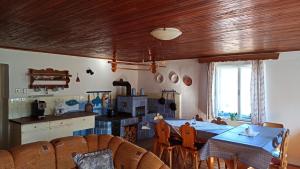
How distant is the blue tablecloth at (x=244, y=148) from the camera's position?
2603 millimetres

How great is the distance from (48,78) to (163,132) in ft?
8.86

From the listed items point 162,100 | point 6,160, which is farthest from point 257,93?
point 6,160

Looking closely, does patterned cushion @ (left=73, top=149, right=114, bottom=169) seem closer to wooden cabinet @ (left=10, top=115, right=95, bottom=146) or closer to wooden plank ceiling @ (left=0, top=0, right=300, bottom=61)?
wooden plank ceiling @ (left=0, top=0, right=300, bottom=61)

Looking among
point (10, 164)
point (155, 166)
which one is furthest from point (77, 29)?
point (155, 166)

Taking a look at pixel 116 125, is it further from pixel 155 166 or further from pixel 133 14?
pixel 133 14

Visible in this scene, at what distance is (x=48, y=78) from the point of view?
4.66 m

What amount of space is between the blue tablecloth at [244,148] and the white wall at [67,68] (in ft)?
11.3

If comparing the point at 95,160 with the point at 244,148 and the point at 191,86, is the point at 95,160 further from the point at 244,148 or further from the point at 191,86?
the point at 191,86

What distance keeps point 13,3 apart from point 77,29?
2.77ft

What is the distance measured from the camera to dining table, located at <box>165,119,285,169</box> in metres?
2.62

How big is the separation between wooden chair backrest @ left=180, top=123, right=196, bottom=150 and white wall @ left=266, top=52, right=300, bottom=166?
195 cm

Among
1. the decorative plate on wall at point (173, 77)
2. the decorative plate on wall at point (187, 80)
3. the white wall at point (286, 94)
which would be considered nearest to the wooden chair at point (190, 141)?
the white wall at point (286, 94)

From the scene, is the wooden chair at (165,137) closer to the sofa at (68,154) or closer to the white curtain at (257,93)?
the sofa at (68,154)

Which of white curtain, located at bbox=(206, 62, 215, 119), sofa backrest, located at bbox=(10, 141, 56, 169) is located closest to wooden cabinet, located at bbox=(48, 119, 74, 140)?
sofa backrest, located at bbox=(10, 141, 56, 169)
